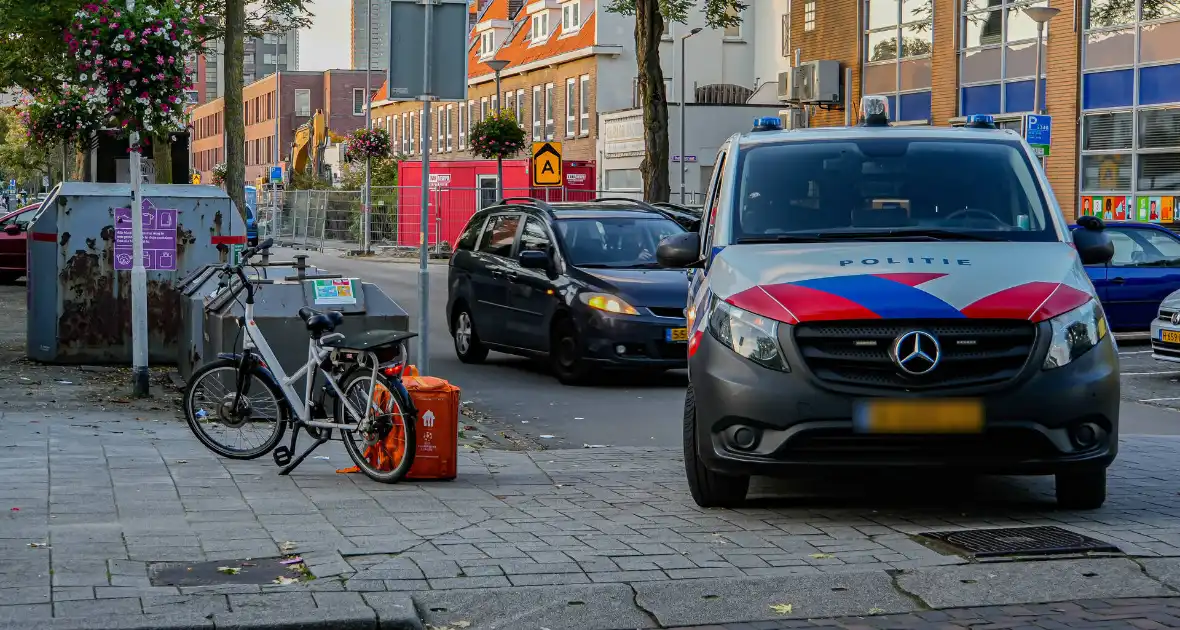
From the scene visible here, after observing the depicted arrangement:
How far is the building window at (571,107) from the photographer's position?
60.1 metres

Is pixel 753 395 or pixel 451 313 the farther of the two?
pixel 451 313

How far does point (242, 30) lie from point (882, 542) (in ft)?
69.6

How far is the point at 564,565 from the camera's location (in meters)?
6.50

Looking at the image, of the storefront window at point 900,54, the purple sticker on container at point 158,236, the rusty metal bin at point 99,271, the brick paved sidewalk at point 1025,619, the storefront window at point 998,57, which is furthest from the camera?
the storefront window at point 900,54

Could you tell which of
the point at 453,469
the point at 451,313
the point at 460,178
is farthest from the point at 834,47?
the point at 453,469

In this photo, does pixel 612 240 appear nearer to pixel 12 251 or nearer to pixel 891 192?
pixel 891 192

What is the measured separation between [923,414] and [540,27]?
59904 millimetres

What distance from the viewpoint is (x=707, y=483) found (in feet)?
25.7

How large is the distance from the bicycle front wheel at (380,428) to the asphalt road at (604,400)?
2544 mm

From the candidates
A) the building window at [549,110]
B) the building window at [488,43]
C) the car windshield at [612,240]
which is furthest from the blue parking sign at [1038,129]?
the building window at [488,43]

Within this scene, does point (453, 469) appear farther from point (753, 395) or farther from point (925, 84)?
point (925, 84)

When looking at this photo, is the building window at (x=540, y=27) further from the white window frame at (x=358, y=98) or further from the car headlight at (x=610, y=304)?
the car headlight at (x=610, y=304)

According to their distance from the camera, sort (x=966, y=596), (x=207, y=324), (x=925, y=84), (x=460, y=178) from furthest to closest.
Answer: (x=460, y=178) < (x=925, y=84) < (x=207, y=324) < (x=966, y=596)

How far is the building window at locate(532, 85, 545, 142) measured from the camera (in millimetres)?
63781
